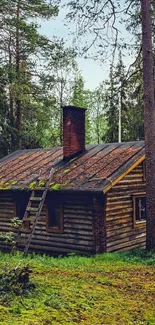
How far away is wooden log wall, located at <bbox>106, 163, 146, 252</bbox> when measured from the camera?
47.3ft

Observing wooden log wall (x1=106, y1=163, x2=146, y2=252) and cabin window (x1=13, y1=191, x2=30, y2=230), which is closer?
wooden log wall (x1=106, y1=163, x2=146, y2=252)

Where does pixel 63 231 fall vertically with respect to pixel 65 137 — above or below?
below

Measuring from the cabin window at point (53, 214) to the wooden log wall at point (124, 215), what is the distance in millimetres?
2282

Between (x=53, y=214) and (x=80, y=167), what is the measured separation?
2371 millimetres

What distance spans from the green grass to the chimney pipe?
301 inches

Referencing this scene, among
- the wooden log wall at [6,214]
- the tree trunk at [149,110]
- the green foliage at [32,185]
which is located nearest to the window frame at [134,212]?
the tree trunk at [149,110]

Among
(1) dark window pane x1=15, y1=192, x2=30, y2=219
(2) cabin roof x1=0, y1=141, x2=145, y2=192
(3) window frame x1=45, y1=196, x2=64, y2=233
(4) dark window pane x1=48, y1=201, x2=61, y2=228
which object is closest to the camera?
(2) cabin roof x1=0, y1=141, x2=145, y2=192

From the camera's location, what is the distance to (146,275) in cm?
991

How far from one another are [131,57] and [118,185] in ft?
17.5

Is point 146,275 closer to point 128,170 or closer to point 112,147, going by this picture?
point 128,170

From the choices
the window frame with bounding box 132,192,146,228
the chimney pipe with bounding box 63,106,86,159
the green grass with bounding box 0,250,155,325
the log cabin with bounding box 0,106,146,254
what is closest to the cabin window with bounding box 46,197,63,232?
the log cabin with bounding box 0,106,146,254

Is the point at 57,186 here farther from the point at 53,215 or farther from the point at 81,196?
the point at 53,215

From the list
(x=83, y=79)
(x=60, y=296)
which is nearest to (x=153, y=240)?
(x=60, y=296)

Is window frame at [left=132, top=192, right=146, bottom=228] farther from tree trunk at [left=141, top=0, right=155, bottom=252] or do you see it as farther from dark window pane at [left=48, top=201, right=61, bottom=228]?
dark window pane at [left=48, top=201, right=61, bottom=228]
